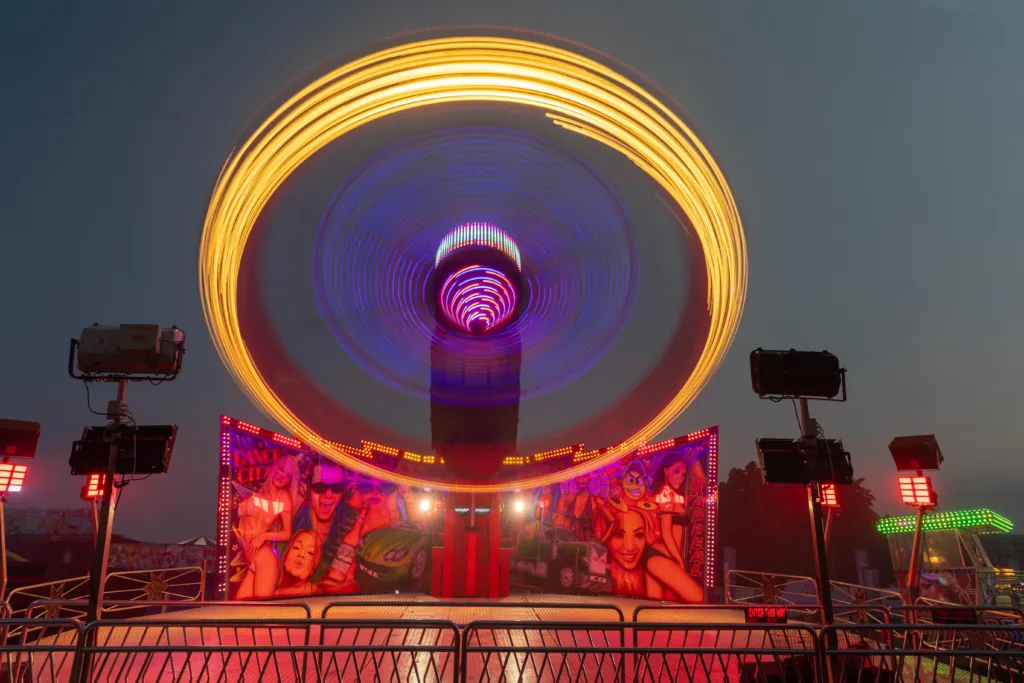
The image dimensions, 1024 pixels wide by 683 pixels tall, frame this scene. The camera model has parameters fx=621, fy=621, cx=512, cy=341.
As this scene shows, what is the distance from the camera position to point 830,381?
701 centimetres

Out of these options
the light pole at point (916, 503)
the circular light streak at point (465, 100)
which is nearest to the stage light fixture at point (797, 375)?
the circular light streak at point (465, 100)

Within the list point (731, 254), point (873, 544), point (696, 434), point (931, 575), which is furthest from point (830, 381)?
point (873, 544)

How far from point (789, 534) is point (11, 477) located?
52766mm

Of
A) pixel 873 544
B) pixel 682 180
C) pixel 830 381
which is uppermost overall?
pixel 682 180

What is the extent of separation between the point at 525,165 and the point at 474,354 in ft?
13.2

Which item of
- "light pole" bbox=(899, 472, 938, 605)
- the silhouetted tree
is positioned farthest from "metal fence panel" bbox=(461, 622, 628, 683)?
the silhouetted tree

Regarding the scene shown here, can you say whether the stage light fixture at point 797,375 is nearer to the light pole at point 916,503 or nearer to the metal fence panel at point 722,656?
the metal fence panel at point 722,656

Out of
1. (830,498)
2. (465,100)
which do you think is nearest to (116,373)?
(465,100)

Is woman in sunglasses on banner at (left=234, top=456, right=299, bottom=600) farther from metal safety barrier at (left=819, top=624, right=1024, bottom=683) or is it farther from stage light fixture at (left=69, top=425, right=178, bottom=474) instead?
metal safety barrier at (left=819, top=624, right=1024, bottom=683)

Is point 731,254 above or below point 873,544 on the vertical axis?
above

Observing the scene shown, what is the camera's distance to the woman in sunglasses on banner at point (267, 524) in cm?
1692

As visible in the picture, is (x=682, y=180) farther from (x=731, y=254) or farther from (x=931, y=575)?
(x=931, y=575)

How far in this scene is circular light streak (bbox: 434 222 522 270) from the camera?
1187 cm

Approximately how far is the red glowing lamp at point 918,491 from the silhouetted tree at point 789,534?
128 feet
